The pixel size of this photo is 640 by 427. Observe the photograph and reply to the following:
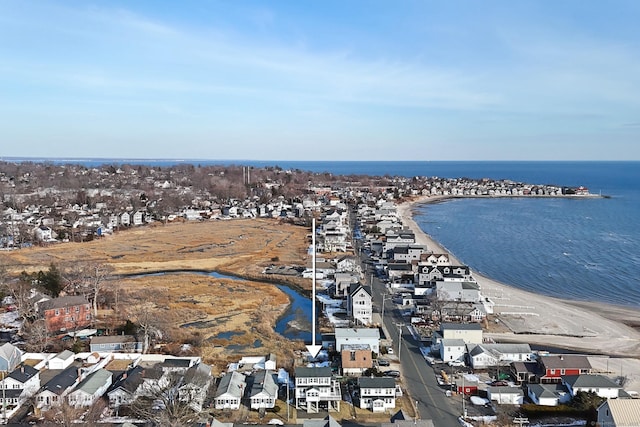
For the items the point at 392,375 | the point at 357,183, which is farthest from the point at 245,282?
the point at 357,183

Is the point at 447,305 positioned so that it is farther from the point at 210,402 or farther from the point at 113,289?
the point at 113,289

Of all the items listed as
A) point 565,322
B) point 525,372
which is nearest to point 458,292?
point 565,322

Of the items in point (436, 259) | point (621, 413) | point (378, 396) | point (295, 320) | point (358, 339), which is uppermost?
point (436, 259)

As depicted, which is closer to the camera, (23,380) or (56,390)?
(56,390)

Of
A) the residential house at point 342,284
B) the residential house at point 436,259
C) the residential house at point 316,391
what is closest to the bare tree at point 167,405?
the residential house at point 316,391

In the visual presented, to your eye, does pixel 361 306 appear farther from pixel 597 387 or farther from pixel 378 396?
pixel 597 387

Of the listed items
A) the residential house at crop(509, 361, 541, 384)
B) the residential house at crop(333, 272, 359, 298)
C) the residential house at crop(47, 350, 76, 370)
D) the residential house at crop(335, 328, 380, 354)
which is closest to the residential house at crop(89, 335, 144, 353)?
the residential house at crop(47, 350, 76, 370)

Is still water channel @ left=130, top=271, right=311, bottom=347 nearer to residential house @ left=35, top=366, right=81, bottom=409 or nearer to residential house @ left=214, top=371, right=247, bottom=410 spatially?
residential house @ left=214, top=371, right=247, bottom=410
